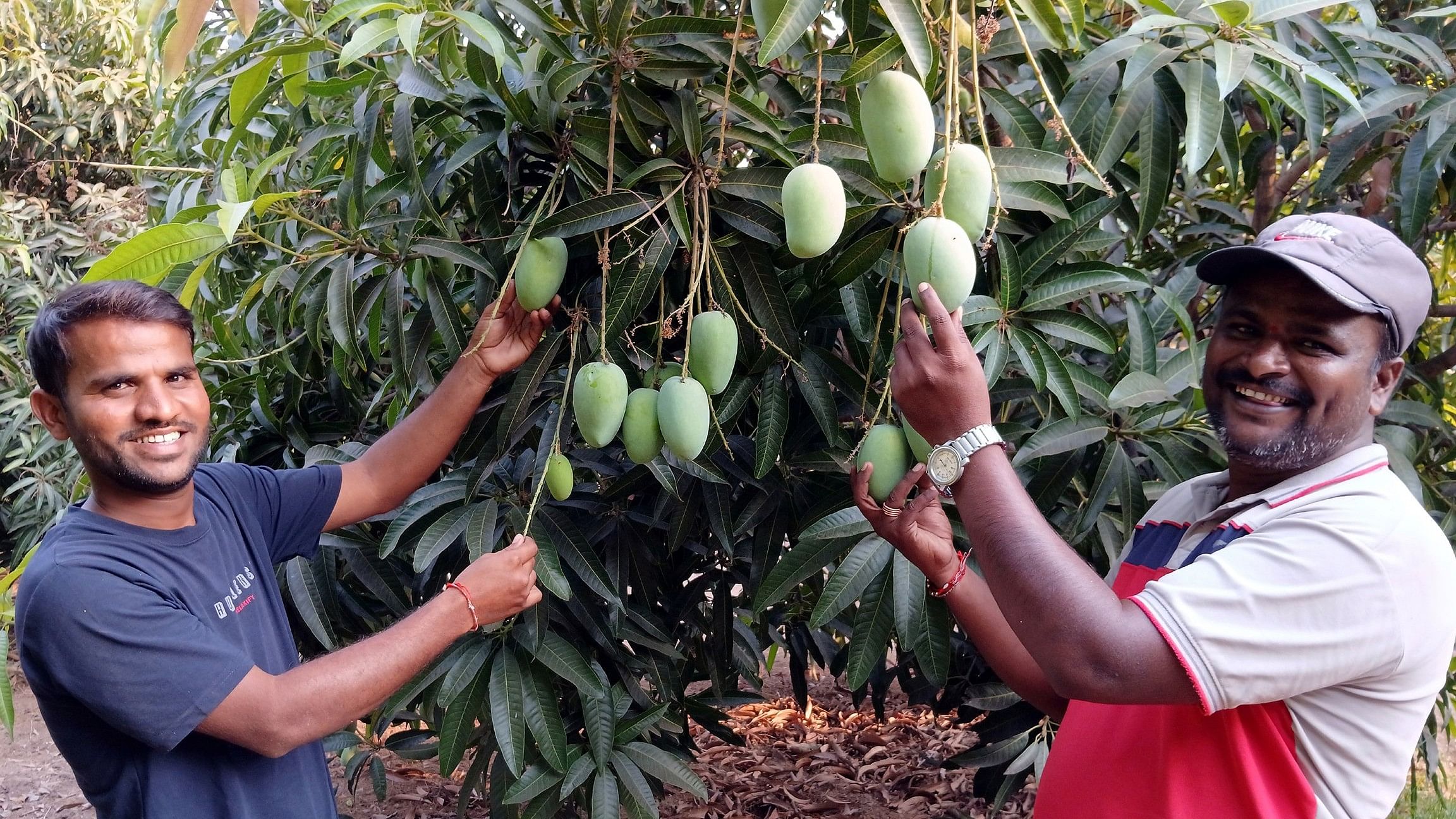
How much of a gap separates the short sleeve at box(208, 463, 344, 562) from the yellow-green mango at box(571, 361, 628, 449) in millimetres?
609

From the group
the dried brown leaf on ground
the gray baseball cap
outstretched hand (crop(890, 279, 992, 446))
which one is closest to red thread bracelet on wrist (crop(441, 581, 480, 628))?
outstretched hand (crop(890, 279, 992, 446))

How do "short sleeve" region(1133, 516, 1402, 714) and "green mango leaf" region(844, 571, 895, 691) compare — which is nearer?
"short sleeve" region(1133, 516, 1402, 714)

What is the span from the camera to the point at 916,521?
132cm

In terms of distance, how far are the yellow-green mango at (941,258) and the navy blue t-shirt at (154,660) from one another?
908 millimetres

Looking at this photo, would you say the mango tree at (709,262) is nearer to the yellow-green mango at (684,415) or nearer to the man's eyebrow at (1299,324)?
the yellow-green mango at (684,415)

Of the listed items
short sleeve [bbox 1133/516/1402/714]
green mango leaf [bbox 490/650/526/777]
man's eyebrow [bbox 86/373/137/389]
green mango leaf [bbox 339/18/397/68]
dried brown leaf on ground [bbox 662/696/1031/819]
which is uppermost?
green mango leaf [bbox 339/18/397/68]

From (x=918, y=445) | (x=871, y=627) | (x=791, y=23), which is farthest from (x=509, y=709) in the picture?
(x=791, y=23)

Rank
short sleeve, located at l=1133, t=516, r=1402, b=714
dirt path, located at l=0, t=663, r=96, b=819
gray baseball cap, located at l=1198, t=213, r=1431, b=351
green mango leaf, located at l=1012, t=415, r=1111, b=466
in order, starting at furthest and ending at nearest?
dirt path, located at l=0, t=663, r=96, b=819, green mango leaf, located at l=1012, t=415, r=1111, b=466, gray baseball cap, located at l=1198, t=213, r=1431, b=351, short sleeve, located at l=1133, t=516, r=1402, b=714

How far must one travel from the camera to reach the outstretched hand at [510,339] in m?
1.51

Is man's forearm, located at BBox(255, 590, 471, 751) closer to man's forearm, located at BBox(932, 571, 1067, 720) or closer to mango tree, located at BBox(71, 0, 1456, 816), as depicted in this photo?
mango tree, located at BBox(71, 0, 1456, 816)

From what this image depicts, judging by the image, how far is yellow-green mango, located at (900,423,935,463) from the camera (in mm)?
1151

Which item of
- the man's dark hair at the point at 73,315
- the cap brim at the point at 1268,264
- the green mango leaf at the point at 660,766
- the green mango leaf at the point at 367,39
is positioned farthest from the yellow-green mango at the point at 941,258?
the green mango leaf at the point at 660,766

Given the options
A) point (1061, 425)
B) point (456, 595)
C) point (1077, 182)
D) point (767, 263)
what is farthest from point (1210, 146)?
point (456, 595)

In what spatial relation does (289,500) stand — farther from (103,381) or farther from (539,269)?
(539,269)
